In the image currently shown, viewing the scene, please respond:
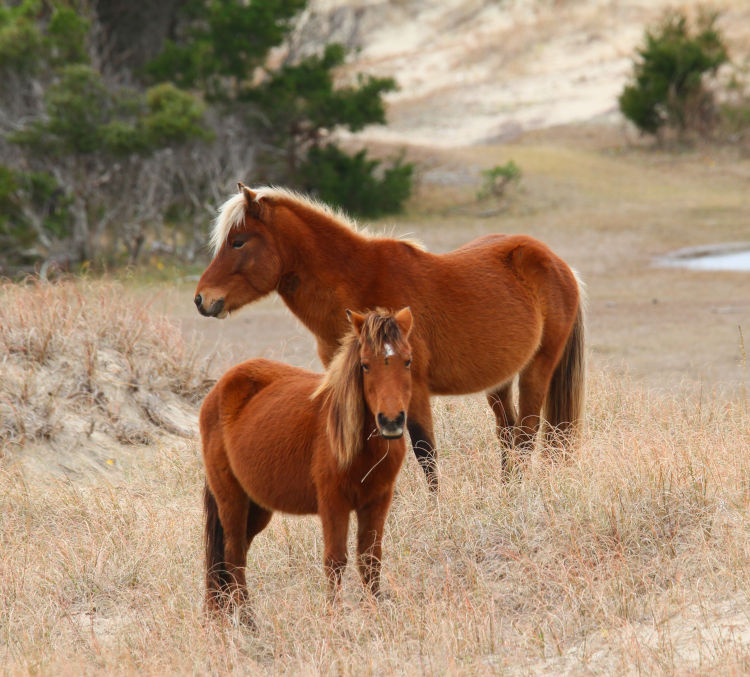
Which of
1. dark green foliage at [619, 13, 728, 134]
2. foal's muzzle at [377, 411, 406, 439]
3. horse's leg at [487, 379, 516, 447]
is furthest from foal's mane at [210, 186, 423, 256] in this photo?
dark green foliage at [619, 13, 728, 134]

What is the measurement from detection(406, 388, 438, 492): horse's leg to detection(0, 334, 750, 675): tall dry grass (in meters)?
0.13

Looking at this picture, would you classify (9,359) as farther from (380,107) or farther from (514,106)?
(514,106)

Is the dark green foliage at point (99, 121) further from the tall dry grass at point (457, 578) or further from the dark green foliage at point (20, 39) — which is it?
the tall dry grass at point (457, 578)

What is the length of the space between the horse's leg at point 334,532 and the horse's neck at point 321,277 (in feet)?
4.81

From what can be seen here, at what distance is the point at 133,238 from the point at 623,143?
18.8m

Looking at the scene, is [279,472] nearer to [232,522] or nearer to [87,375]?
[232,522]

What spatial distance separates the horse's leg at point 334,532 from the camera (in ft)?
12.2

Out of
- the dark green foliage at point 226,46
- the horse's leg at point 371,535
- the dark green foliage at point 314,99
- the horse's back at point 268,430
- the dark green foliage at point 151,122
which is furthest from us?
the dark green foliage at point 314,99

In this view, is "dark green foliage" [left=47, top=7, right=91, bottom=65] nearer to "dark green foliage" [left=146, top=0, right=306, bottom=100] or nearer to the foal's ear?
"dark green foliage" [left=146, top=0, right=306, bottom=100]

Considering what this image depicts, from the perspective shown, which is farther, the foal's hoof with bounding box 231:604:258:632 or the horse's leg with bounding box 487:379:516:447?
the horse's leg with bounding box 487:379:516:447

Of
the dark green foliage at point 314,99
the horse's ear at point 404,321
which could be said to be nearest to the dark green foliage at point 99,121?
the dark green foliage at point 314,99

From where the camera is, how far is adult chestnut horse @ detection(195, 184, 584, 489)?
16.5ft

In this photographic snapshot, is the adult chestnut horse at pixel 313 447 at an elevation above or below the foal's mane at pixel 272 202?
below

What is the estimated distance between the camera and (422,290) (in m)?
5.25
